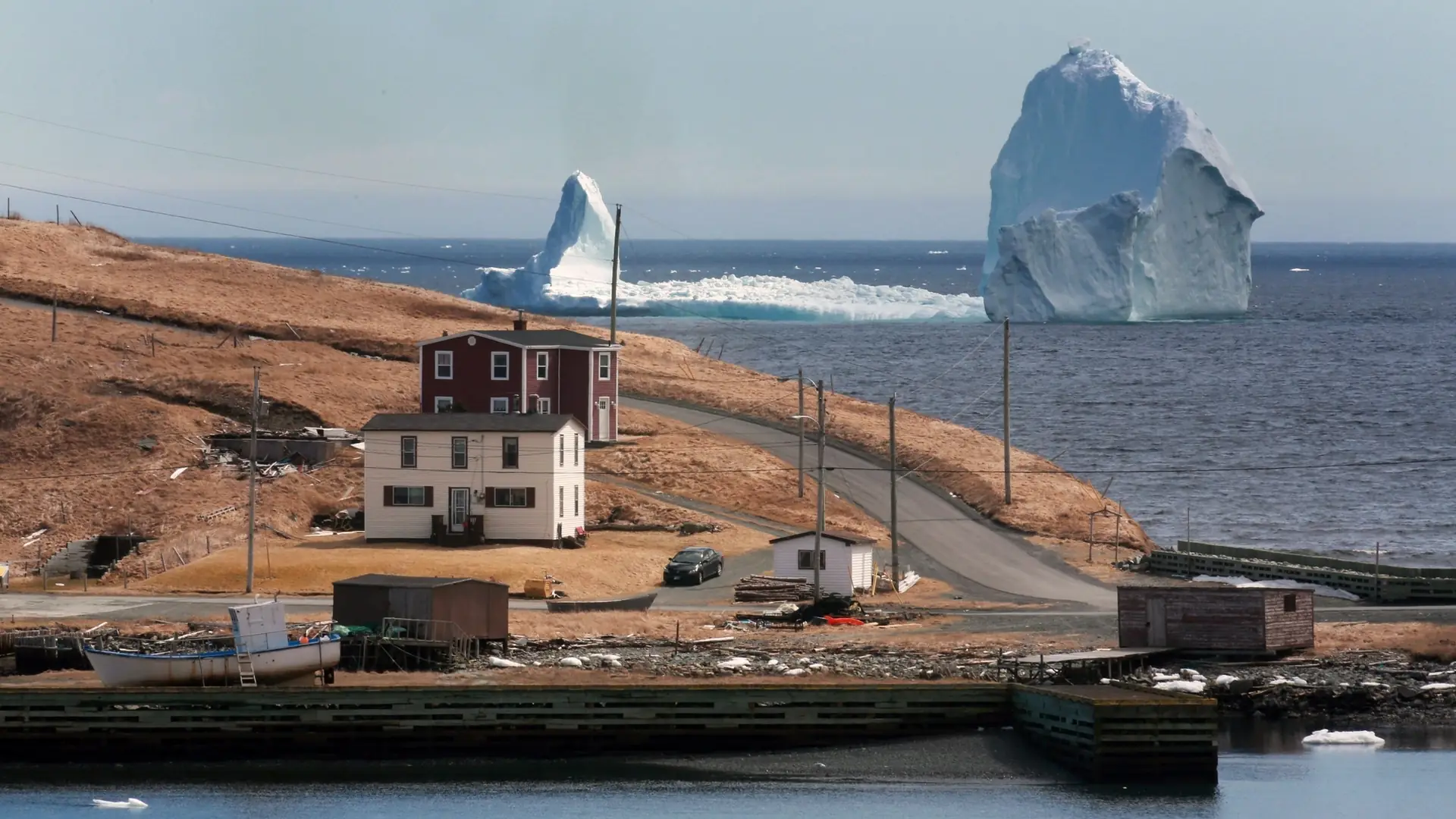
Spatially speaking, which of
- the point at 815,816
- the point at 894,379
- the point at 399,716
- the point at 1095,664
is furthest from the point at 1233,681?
the point at 894,379

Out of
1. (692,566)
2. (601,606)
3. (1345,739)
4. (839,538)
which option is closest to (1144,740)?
(1345,739)

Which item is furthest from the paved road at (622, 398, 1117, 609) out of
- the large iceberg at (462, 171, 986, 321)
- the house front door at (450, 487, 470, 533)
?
the large iceberg at (462, 171, 986, 321)

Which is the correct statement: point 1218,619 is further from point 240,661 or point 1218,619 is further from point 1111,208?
point 1111,208

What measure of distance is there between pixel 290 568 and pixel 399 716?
14.8 m

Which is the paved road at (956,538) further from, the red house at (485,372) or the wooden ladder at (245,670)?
the wooden ladder at (245,670)

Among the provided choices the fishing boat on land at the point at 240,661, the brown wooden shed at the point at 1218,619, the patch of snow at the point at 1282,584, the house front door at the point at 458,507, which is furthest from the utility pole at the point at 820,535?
the fishing boat on land at the point at 240,661

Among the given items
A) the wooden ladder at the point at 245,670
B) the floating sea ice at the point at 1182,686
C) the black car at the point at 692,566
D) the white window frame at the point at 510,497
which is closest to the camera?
the wooden ladder at the point at 245,670

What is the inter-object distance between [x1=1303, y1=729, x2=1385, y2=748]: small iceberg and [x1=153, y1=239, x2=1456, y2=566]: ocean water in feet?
89.0

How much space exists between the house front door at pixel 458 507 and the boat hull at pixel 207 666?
16114 mm

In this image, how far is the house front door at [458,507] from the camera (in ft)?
188

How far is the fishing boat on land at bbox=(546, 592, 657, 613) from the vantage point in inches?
1935

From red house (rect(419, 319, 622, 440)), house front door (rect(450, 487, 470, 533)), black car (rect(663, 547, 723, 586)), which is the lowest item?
black car (rect(663, 547, 723, 586))

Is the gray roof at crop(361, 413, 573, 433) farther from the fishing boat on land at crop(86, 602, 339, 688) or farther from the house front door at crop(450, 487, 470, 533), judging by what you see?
the fishing boat on land at crop(86, 602, 339, 688)

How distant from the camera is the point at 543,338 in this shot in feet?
225
